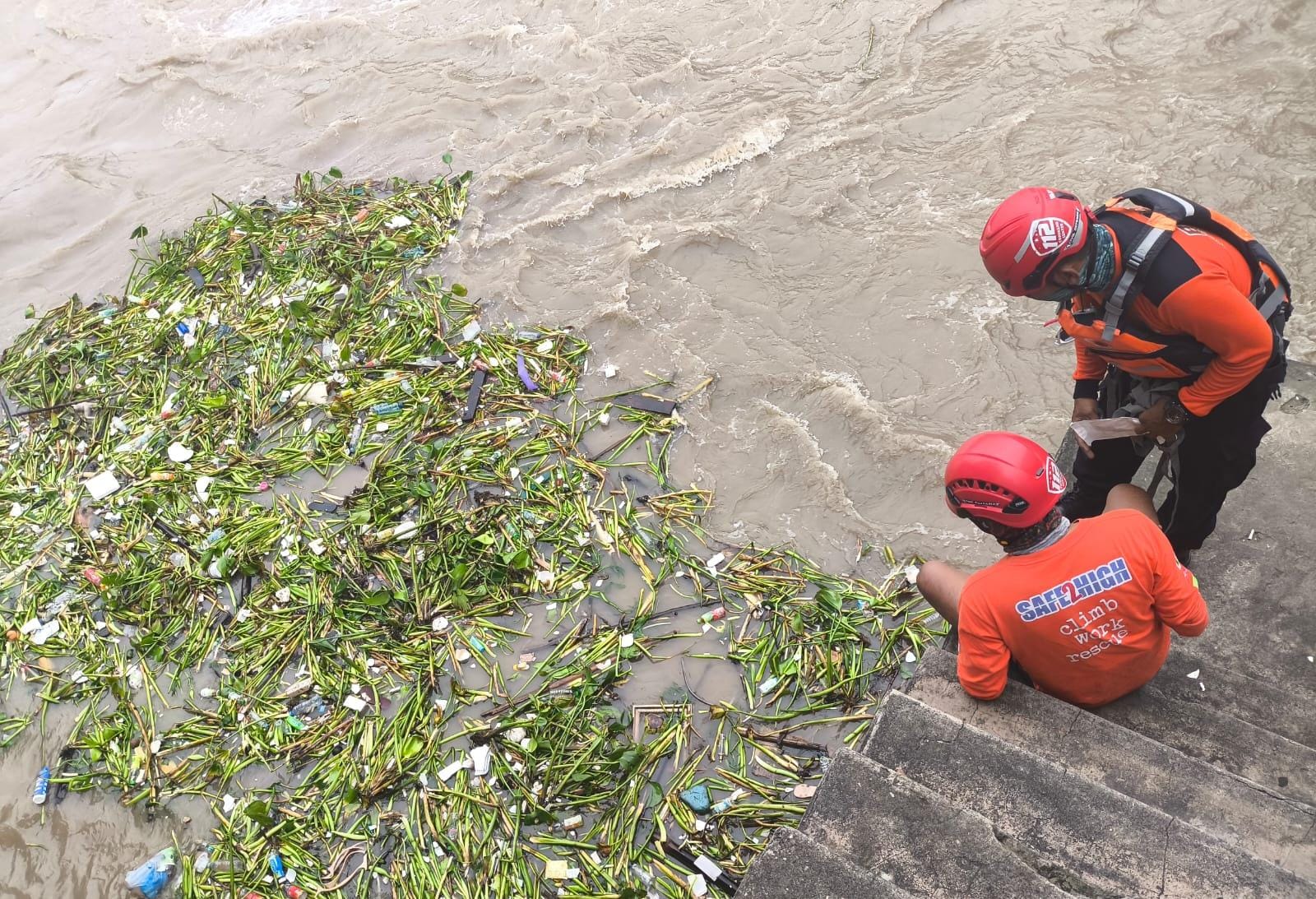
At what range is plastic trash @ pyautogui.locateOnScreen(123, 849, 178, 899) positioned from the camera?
3559 mm

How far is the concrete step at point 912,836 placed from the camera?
2.07 metres

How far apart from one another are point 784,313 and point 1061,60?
10.8 feet

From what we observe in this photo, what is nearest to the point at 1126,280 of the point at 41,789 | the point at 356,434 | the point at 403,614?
the point at 403,614

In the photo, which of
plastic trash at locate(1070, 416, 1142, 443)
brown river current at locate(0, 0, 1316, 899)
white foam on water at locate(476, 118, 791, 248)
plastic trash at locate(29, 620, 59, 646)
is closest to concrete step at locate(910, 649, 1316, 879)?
plastic trash at locate(1070, 416, 1142, 443)

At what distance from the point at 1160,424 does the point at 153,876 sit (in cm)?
423

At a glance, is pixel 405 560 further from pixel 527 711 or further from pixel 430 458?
pixel 527 711

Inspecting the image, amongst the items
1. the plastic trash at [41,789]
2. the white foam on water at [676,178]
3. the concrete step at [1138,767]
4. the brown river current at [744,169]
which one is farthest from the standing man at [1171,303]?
the plastic trash at [41,789]

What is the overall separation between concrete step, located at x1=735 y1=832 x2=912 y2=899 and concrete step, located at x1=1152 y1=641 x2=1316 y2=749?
4.75 feet

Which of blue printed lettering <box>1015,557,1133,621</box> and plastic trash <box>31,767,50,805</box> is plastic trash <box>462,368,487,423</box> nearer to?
plastic trash <box>31,767,50,805</box>

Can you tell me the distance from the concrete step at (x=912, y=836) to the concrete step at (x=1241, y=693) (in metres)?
1.14

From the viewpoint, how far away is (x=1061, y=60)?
669 centimetres

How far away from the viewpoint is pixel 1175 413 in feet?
9.56

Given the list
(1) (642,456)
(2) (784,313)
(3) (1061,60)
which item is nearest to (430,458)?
(1) (642,456)

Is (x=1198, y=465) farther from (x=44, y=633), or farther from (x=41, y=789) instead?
(x=44, y=633)
